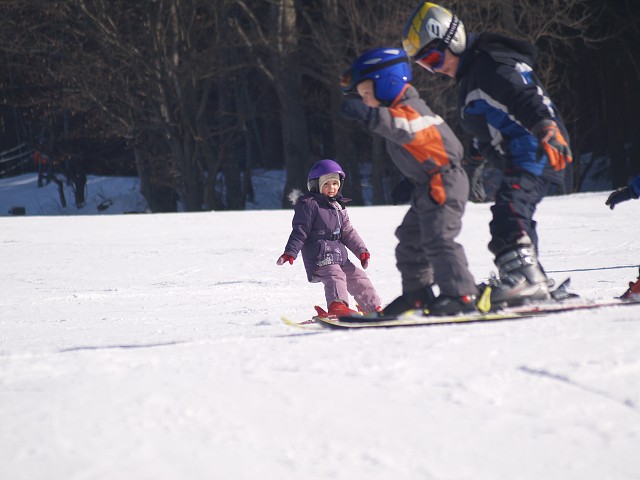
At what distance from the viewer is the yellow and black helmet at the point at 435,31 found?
187 inches

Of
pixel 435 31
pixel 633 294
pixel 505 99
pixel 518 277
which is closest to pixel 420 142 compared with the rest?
pixel 505 99

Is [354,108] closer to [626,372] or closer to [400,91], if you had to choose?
[400,91]

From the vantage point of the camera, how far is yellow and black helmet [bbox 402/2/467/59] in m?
4.75

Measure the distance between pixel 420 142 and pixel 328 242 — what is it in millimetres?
1993

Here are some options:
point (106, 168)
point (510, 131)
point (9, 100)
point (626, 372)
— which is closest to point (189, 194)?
point (9, 100)

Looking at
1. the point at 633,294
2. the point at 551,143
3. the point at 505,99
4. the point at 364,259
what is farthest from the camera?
the point at 364,259

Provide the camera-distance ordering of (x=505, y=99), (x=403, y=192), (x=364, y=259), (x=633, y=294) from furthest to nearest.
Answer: (x=364, y=259) < (x=633, y=294) < (x=403, y=192) < (x=505, y=99)

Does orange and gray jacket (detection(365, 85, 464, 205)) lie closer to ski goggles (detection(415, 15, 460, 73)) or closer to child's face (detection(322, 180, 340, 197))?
ski goggles (detection(415, 15, 460, 73))

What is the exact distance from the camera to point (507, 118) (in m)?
4.72

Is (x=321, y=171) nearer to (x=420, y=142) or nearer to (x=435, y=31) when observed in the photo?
(x=435, y=31)

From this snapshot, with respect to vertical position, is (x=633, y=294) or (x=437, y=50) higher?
(x=437, y=50)

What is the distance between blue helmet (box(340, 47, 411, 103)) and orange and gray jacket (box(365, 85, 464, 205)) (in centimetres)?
5

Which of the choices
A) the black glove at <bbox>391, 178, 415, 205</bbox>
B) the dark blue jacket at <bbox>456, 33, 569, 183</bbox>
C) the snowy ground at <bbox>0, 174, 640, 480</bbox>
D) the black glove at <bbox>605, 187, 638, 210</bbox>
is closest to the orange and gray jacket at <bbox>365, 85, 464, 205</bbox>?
the black glove at <bbox>391, 178, 415, 205</bbox>

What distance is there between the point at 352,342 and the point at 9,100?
75.7ft
